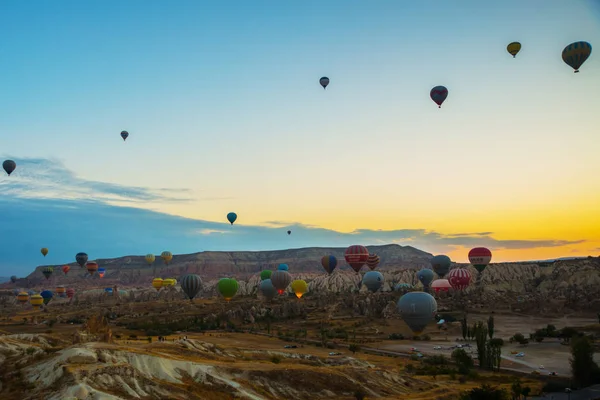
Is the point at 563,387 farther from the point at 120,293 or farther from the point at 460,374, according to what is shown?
the point at 120,293

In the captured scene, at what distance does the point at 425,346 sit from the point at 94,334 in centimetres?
4772

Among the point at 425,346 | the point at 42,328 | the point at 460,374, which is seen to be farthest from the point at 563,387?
the point at 42,328

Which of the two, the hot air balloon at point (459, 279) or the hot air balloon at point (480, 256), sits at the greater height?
the hot air balloon at point (480, 256)

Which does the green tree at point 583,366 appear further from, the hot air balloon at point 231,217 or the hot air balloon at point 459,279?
A: the hot air balloon at point 231,217

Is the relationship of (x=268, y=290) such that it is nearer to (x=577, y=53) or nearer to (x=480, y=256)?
(x=480, y=256)

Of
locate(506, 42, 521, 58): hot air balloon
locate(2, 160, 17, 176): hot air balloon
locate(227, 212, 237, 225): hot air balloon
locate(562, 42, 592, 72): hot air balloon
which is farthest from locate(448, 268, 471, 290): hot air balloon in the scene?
locate(2, 160, 17, 176): hot air balloon

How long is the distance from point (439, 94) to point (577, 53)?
66.9ft

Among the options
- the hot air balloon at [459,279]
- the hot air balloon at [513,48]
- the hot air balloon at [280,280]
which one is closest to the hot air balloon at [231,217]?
the hot air balloon at [280,280]

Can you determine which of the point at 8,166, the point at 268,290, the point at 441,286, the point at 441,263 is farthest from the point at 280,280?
the point at 8,166

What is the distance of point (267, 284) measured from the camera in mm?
124188

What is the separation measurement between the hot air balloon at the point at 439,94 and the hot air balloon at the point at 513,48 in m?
10.2

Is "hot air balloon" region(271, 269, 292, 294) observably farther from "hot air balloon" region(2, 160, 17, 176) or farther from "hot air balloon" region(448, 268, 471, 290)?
"hot air balloon" region(2, 160, 17, 176)

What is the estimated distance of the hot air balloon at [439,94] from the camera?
260ft

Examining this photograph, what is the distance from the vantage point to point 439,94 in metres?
79.2
